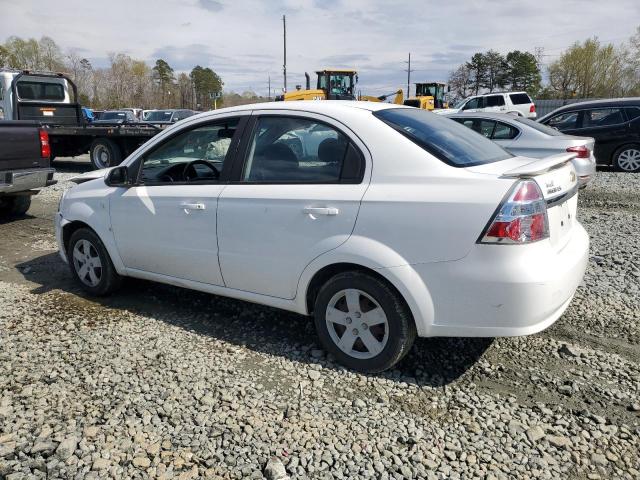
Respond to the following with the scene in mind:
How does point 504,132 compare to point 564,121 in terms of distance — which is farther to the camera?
point 564,121

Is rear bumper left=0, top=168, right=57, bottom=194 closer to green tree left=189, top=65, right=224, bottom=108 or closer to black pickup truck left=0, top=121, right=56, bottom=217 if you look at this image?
black pickup truck left=0, top=121, right=56, bottom=217

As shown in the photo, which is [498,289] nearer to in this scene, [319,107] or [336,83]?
[319,107]

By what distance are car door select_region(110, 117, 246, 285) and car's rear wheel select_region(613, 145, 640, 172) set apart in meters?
10.7

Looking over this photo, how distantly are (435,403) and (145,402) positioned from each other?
1689mm

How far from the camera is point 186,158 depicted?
435cm

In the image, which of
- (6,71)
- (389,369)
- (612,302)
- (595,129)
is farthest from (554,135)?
(6,71)

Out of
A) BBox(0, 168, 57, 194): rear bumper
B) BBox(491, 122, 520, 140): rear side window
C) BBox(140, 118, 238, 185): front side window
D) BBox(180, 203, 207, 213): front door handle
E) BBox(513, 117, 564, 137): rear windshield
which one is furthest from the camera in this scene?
BBox(491, 122, 520, 140): rear side window

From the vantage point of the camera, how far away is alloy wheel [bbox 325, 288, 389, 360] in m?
3.18

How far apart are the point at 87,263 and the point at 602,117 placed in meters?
11.6

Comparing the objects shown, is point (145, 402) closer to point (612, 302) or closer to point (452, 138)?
point (452, 138)

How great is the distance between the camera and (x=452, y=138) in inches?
136

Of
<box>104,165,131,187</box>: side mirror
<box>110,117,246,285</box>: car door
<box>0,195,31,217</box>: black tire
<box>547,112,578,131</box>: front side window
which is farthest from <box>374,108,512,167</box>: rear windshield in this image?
<box>547,112,578,131</box>: front side window

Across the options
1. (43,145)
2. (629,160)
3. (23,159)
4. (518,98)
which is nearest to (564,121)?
(629,160)

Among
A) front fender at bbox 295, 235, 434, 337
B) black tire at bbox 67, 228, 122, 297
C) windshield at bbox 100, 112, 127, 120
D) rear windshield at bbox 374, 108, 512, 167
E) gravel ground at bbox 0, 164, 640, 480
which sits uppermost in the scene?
windshield at bbox 100, 112, 127, 120
